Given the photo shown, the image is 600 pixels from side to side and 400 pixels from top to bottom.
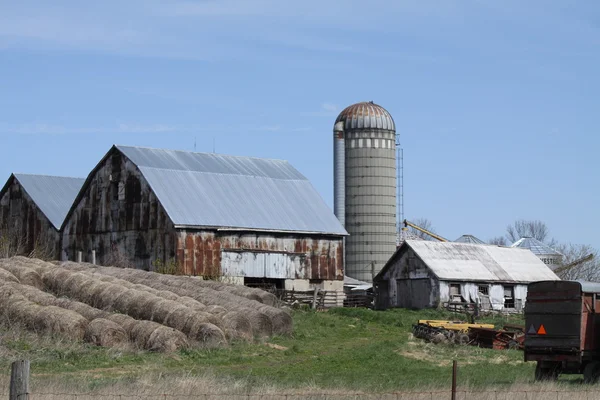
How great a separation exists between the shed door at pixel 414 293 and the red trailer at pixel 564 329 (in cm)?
3081

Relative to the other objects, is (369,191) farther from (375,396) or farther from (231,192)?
(375,396)

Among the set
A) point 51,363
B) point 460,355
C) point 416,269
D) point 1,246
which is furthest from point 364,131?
point 51,363

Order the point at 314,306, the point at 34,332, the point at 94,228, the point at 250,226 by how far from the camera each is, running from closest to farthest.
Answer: the point at 34,332, the point at 314,306, the point at 250,226, the point at 94,228

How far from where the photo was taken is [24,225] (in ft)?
210

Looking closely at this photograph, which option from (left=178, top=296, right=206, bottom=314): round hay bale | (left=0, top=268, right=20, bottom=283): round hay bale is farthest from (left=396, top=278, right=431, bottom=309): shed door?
(left=0, top=268, right=20, bottom=283): round hay bale

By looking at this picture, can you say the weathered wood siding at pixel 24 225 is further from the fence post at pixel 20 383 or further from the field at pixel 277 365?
the fence post at pixel 20 383

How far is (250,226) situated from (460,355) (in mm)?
20876

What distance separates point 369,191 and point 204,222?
24.0 m

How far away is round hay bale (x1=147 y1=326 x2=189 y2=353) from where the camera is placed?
1193 inches

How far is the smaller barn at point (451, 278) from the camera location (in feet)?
187

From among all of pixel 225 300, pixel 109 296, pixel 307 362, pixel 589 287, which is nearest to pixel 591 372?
pixel 589 287

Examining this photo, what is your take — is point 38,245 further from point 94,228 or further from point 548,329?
point 548,329

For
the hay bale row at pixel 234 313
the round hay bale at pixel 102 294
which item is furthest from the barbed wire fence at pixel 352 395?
the round hay bale at pixel 102 294

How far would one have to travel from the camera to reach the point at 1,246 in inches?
2298
